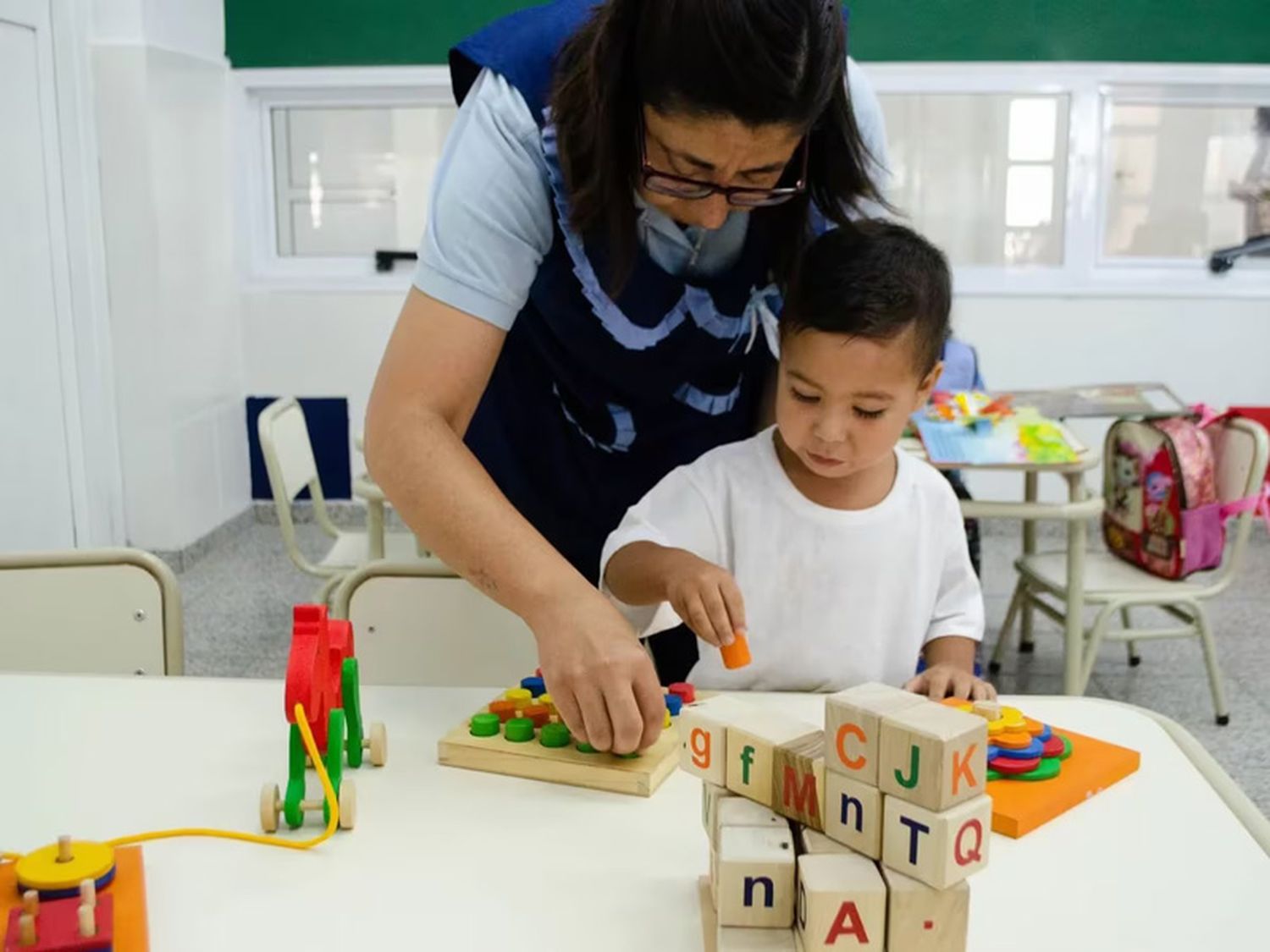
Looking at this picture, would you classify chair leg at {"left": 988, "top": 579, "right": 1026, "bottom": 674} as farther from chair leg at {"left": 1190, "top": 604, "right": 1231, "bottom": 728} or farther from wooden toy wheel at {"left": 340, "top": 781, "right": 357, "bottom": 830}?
wooden toy wheel at {"left": 340, "top": 781, "right": 357, "bottom": 830}

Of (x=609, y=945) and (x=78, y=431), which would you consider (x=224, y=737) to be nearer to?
(x=609, y=945)

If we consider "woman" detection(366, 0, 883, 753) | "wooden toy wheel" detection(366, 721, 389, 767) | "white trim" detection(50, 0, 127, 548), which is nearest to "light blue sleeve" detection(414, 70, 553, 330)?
"woman" detection(366, 0, 883, 753)

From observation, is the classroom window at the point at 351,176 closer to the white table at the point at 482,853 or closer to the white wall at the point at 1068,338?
the white wall at the point at 1068,338

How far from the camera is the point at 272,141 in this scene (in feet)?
13.9

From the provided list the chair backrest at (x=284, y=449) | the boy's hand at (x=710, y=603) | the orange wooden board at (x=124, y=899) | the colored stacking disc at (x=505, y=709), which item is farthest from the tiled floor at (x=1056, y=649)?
the orange wooden board at (x=124, y=899)

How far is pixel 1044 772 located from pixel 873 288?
1.62 ft

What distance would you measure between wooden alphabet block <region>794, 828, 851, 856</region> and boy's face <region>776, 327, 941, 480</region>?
583 millimetres

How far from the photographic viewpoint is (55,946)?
0.68m

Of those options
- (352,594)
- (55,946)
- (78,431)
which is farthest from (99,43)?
(55,946)

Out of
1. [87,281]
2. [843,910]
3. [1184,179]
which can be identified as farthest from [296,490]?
[1184,179]

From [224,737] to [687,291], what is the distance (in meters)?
0.61

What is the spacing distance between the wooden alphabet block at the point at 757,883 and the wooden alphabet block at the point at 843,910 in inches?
0.9

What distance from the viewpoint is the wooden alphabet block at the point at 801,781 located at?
0.68 metres

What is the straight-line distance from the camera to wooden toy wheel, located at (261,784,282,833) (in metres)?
0.86
